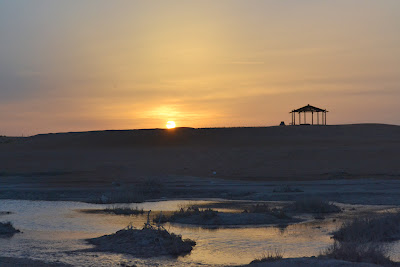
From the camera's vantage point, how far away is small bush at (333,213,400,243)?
18766 mm

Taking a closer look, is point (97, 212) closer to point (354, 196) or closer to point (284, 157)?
point (354, 196)

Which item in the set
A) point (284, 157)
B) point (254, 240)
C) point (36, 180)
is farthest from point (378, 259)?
point (284, 157)

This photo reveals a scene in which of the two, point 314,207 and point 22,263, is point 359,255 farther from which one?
point 314,207

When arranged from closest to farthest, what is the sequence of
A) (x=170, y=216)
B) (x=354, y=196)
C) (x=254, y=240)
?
(x=254, y=240), (x=170, y=216), (x=354, y=196)

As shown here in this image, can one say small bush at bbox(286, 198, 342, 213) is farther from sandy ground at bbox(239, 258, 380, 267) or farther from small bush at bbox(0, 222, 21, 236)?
sandy ground at bbox(239, 258, 380, 267)

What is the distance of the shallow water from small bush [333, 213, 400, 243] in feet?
1.87

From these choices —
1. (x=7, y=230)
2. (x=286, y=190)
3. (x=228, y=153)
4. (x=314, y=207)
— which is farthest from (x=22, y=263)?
(x=228, y=153)

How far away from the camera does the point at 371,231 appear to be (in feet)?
62.5

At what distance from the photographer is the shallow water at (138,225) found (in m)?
16.3

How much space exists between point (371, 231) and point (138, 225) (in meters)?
8.27

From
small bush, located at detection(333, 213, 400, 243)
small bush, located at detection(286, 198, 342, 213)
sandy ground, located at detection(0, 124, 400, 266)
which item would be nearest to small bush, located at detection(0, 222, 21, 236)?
sandy ground, located at detection(0, 124, 400, 266)

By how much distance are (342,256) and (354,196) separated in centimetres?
1903

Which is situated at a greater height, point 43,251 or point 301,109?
point 301,109

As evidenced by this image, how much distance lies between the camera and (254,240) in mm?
19625
